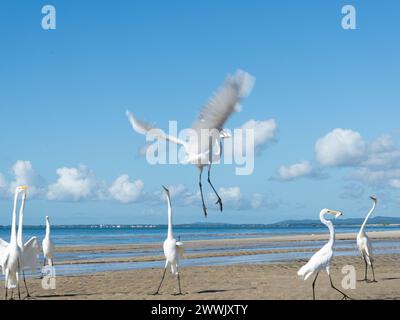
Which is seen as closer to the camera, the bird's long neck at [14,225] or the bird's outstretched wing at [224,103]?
the bird's outstretched wing at [224,103]

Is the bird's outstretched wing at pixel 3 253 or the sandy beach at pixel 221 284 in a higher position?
the bird's outstretched wing at pixel 3 253

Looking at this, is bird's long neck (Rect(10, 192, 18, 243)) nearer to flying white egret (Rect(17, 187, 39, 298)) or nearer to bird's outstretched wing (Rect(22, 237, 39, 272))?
flying white egret (Rect(17, 187, 39, 298))

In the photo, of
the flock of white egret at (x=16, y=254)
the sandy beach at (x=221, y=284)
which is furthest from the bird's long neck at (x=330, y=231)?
the flock of white egret at (x=16, y=254)

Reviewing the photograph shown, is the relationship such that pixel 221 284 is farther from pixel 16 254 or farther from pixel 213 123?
pixel 213 123

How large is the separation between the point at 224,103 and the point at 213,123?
1.81 feet

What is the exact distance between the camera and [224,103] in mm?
8797

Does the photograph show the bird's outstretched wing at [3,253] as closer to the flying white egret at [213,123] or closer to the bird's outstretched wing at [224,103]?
the flying white egret at [213,123]

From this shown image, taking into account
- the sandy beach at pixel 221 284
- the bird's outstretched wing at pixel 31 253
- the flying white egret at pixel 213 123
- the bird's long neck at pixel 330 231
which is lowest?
the sandy beach at pixel 221 284

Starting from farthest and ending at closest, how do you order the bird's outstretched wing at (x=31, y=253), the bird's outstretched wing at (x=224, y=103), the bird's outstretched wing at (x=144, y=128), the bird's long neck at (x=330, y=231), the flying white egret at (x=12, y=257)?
1. the bird's outstretched wing at (x=31, y=253)
2. the flying white egret at (x=12, y=257)
3. the bird's long neck at (x=330, y=231)
4. the bird's outstretched wing at (x=144, y=128)
5. the bird's outstretched wing at (x=224, y=103)

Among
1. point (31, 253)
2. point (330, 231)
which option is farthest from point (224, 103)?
point (31, 253)

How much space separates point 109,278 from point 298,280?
21.2 ft

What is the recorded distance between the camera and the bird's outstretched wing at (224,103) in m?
8.27

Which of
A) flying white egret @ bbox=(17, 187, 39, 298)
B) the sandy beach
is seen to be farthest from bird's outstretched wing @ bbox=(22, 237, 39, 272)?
the sandy beach
